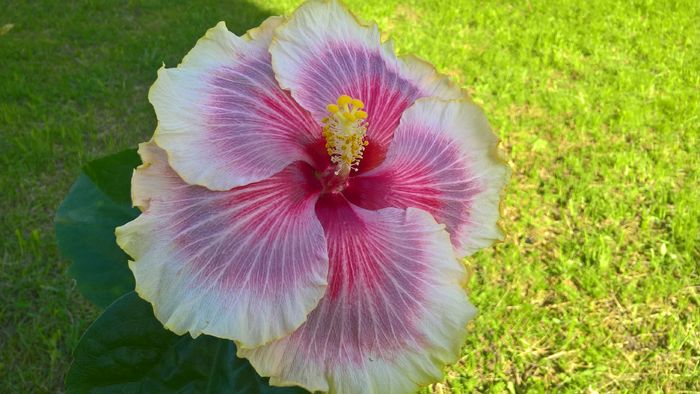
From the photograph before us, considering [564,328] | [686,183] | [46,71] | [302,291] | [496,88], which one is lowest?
[46,71]

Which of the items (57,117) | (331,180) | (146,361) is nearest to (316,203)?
(331,180)

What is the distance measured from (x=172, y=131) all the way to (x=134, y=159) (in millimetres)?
395

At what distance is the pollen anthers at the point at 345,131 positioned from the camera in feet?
2.73

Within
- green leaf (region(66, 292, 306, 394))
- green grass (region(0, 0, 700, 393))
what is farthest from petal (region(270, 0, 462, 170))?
green grass (region(0, 0, 700, 393))

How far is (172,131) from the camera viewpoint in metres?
0.77

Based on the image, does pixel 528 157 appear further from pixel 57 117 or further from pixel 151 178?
pixel 151 178

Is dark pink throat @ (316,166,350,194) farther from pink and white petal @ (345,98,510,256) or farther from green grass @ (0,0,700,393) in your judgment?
green grass @ (0,0,700,393)

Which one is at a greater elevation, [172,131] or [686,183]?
[172,131]

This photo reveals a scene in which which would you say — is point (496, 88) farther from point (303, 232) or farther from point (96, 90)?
→ point (303, 232)

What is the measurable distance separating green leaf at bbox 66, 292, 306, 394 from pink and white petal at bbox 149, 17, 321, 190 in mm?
324

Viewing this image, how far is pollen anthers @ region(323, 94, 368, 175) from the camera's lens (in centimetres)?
83

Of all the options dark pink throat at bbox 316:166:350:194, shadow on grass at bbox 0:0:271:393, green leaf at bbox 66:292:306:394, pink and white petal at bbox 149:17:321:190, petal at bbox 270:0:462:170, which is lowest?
shadow on grass at bbox 0:0:271:393

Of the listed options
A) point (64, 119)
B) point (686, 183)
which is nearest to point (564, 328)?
point (686, 183)

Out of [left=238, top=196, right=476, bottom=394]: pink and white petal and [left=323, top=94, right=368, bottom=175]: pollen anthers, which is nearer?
[left=238, top=196, right=476, bottom=394]: pink and white petal
